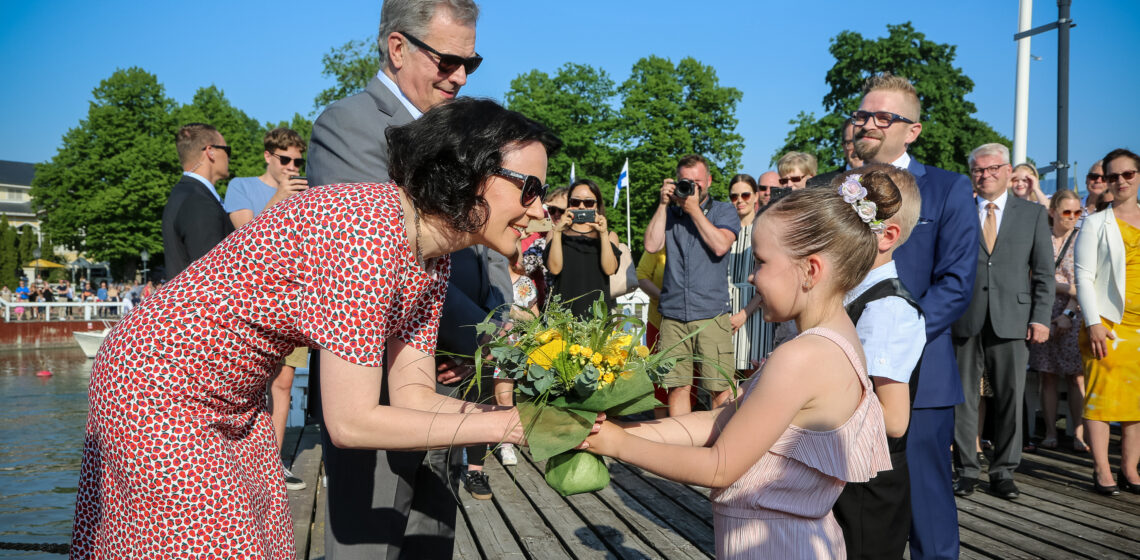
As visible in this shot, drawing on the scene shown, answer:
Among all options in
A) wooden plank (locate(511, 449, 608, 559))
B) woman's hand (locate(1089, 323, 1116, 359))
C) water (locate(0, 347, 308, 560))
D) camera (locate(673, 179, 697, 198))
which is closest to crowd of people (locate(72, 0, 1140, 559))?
wooden plank (locate(511, 449, 608, 559))

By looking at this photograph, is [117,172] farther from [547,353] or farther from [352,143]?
[547,353]

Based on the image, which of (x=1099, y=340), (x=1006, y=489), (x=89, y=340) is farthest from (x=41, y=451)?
(x=89, y=340)

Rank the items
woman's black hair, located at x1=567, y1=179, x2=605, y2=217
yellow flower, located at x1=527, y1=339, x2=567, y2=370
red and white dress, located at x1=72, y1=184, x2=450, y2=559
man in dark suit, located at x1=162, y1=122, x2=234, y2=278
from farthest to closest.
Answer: woman's black hair, located at x1=567, y1=179, x2=605, y2=217 < man in dark suit, located at x1=162, y1=122, x2=234, y2=278 < yellow flower, located at x1=527, y1=339, x2=567, y2=370 < red and white dress, located at x1=72, y1=184, x2=450, y2=559

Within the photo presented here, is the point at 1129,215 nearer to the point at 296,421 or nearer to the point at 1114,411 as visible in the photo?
the point at 1114,411

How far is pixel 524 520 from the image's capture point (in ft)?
16.1

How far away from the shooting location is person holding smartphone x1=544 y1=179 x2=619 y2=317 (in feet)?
22.3

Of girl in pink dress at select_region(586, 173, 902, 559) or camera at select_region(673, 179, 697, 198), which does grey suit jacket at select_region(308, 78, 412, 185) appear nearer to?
girl in pink dress at select_region(586, 173, 902, 559)

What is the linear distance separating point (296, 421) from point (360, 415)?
7.34m

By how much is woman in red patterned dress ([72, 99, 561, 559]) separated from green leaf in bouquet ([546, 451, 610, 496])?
0.56 ft

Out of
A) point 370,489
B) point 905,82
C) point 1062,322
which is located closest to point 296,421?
point 370,489

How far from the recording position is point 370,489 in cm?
264

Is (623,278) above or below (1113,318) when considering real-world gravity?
above

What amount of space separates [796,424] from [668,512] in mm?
3158

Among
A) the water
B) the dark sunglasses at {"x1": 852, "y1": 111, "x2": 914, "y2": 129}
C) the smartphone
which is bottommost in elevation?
the water
